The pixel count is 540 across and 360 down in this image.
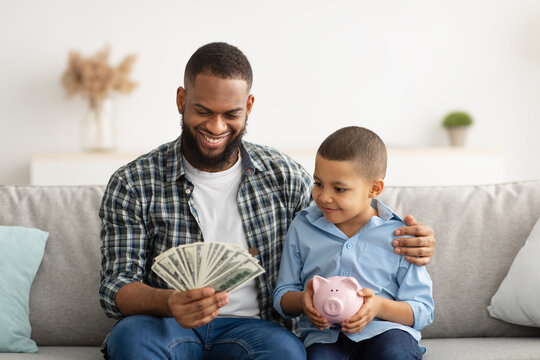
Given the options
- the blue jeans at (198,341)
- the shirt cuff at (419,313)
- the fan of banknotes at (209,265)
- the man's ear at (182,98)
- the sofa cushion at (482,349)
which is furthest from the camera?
the man's ear at (182,98)

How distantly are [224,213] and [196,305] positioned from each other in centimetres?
49

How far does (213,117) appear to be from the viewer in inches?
74.4

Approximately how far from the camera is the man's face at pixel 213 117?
1.87 m

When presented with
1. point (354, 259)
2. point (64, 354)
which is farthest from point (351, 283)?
point (64, 354)

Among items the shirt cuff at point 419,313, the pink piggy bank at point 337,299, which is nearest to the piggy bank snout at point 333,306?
the pink piggy bank at point 337,299

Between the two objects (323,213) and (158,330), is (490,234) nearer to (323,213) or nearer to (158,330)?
(323,213)

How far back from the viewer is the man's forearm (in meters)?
1.67

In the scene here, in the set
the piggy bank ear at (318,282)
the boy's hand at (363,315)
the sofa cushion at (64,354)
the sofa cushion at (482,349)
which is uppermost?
the piggy bank ear at (318,282)

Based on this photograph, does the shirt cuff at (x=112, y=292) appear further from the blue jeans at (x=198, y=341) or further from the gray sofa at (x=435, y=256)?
the gray sofa at (x=435, y=256)

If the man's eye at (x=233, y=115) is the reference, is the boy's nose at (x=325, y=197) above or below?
below

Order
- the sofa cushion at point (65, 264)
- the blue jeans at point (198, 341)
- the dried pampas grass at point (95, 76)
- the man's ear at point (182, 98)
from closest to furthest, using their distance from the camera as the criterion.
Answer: the blue jeans at point (198, 341), the man's ear at point (182, 98), the sofa cushion at point (65, 264), the dried pampas grass at point (95, 76)

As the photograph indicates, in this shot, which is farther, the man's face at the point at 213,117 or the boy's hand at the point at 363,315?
the man's face at the point at 213,117

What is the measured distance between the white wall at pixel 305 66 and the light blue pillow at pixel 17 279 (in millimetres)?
2605

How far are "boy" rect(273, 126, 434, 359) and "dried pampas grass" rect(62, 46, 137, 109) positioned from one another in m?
2.96
